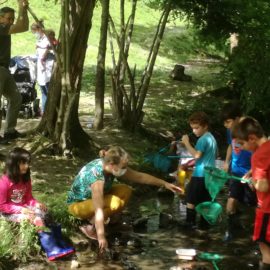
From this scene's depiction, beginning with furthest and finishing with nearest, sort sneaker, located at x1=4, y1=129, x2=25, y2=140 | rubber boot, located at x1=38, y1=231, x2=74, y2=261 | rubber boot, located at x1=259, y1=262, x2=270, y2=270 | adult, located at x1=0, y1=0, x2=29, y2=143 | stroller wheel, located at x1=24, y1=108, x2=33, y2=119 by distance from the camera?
stroller wheel, located at x1=24, y1=108, x2=33, y2=119 → sneaker, located at x1=4, y1=129, x2=25, y2=140 → adult, located at x1=0, y1=0, x2=29, y2=143 → rubber boot, located at x1=38, y1=231, x2=74, y2=261 → rubber boot, located at x1=259, y1=262, x2=270, y2=270

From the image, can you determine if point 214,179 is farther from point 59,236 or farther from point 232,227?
point 59,236

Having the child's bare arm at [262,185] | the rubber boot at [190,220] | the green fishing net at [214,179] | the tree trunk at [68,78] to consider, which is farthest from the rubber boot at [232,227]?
the tree trunk at [68,78]

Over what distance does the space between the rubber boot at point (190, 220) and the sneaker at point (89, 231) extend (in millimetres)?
1141

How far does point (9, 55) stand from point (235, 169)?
3.52 meters

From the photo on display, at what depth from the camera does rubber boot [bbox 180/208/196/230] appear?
6.03 m

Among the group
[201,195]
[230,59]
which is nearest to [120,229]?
[201,195]

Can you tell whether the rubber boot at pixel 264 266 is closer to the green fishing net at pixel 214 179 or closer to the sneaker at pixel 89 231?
the green fishing net at pixel 214 179

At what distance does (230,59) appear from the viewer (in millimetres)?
11180

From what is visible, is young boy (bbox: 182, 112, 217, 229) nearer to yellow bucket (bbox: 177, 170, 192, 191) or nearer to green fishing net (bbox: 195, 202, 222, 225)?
green fishing net (bbox: 195, 202, 222, 225)

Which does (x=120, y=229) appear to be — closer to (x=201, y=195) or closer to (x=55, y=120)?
(x=201, y=195)

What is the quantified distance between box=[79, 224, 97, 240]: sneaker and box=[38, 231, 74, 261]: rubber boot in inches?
17.5

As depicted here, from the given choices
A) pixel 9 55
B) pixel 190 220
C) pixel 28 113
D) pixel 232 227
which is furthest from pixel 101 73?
pixel 232 227

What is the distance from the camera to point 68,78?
24.1 ft

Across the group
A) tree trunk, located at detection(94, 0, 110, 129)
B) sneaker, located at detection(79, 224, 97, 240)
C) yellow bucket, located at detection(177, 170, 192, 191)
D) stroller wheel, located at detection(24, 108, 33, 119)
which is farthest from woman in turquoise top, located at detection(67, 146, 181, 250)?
stroller wheel, located at detection(24, 108, 33, 119)
